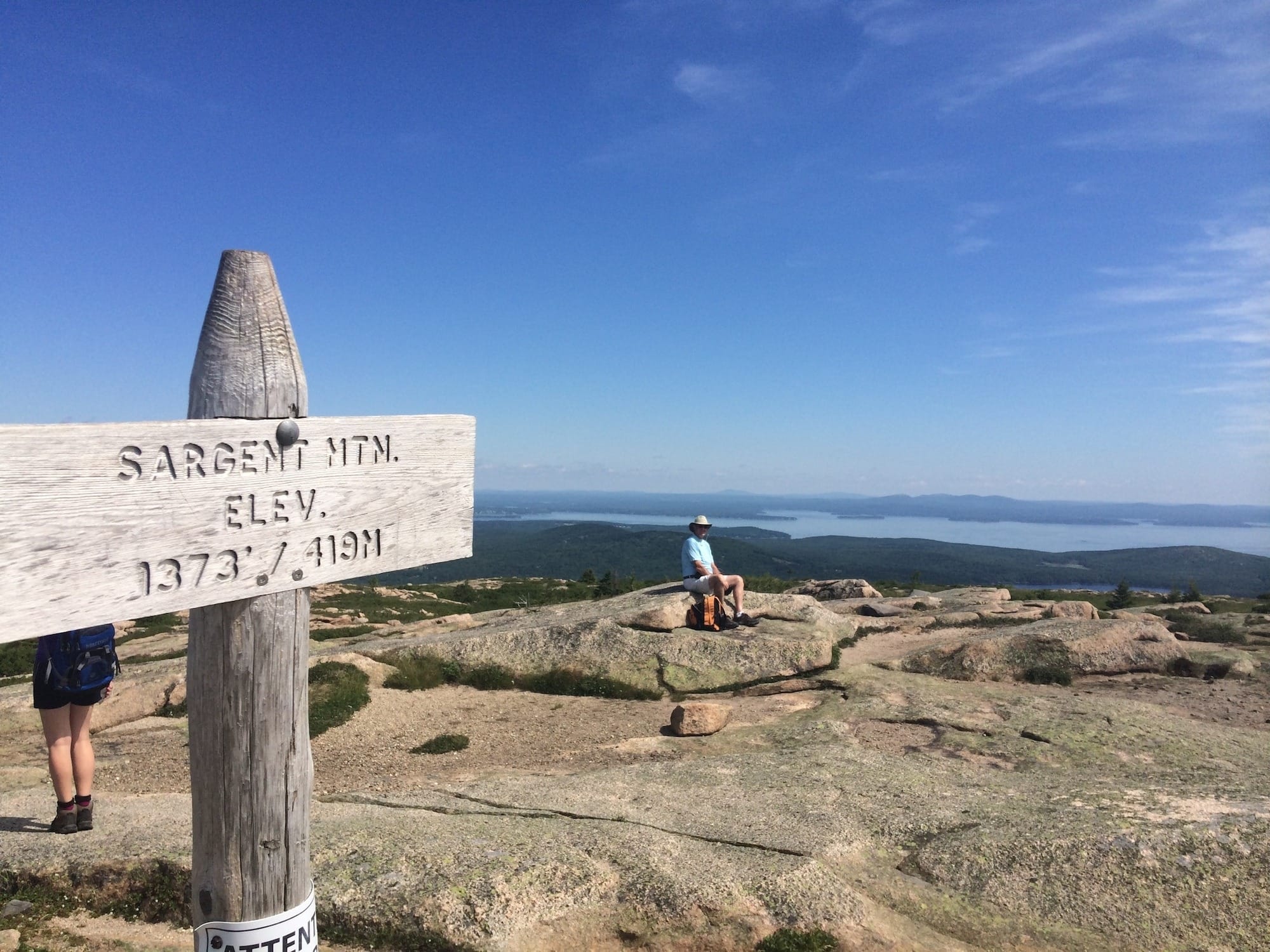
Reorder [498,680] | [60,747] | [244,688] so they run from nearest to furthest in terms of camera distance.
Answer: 1. [244,688]
2. [60,747]
3. [498,680]

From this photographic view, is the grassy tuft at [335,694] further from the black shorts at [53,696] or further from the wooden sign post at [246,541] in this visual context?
the wooden sign post at [246,541]

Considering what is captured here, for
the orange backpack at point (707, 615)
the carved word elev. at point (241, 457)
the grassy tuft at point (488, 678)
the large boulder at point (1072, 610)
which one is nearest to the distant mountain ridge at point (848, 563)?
the large boulder at point (1072, 610)

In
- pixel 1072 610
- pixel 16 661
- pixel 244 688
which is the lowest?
pixel 16 661

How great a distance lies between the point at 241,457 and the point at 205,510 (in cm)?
30

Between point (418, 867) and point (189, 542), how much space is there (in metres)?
4.50

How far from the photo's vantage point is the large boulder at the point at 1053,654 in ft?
50.0

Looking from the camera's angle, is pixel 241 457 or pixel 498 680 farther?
pixel 498 680

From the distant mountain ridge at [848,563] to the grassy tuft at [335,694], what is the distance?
90708mm

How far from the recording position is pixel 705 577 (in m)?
17.2

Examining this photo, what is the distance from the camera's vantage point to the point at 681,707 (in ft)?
39.9

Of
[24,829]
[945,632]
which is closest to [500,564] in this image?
[945,632]

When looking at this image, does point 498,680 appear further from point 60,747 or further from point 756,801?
point 60,747

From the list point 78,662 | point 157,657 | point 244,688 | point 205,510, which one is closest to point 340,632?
point 157,657

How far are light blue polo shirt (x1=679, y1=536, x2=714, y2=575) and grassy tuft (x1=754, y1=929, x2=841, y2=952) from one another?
1126 cm
